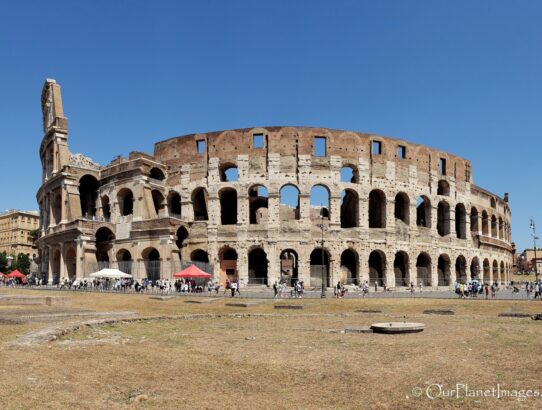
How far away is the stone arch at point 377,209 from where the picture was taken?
4634cm

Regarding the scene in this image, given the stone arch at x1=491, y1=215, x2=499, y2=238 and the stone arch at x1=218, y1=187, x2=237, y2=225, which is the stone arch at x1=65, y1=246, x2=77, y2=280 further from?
the stone arch at x1=491, y1=215, x2=499, y2=238

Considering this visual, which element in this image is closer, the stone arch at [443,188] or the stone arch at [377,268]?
the stone arch at [377,268]

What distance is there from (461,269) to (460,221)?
17.0ft

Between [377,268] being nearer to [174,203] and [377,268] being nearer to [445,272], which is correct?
[445,272]

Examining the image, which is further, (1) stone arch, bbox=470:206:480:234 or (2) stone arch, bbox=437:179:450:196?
(1) stone arch, bbox=470:206:480:234

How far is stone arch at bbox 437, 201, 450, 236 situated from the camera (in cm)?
5084

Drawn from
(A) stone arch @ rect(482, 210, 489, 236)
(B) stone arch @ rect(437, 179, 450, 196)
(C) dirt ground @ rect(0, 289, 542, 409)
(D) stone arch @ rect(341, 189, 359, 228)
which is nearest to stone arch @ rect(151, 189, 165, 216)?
(D) stone arch @ rect(341, 189, 359, 228)

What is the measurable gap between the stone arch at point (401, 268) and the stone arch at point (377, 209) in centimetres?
352

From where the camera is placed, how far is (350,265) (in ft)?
154

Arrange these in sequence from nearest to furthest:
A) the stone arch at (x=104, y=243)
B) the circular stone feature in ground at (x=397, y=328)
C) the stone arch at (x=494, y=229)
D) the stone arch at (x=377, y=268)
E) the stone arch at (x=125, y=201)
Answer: the circular stone feature in ground at (x=397, y=328)
the stone arch at (x=377, y=268)
the stone arch at (x=104, y=243)
the stone arch at (x=125, y=201)
the stone arch at (x=494, y=229)

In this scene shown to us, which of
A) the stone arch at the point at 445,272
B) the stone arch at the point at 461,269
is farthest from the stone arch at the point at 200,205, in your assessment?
the stone arch at the point at 461,269

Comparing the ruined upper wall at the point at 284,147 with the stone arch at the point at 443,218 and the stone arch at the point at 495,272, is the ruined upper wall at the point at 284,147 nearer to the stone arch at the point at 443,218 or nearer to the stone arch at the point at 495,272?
the stone arch at the point at 443,218

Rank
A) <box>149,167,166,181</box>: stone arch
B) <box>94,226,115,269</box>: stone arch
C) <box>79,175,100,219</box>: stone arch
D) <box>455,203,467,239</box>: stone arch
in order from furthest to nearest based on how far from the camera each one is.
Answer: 1. <box>79,175,100,219</box>: stone arch
2. <box>455,203,467,239</box>: stone arch
3. <box>149,167,166,181</box>: stone arch
4. <box>94,226,115,269</box>: stone arch

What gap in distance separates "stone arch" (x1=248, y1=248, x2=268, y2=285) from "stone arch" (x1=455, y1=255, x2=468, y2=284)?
2062 cm
